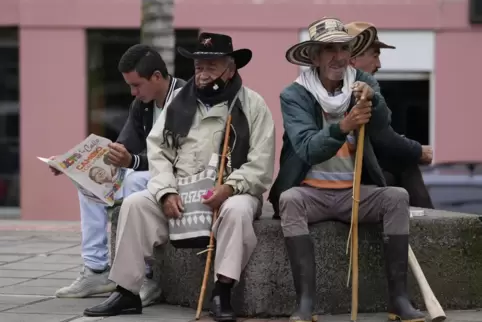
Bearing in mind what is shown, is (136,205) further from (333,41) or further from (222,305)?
(333,41)

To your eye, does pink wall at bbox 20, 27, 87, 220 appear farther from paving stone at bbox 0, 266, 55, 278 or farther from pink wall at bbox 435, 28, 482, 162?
paving stone at bbox 0, 266, 55, 278

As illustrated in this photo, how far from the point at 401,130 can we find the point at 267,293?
31.3ft

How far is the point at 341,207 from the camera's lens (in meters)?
6.20

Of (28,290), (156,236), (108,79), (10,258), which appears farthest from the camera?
(108,79)

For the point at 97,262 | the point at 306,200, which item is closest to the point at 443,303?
the point at 306,200

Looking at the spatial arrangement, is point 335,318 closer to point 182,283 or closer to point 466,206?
point 182,283

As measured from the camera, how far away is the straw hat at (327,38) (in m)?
6.16

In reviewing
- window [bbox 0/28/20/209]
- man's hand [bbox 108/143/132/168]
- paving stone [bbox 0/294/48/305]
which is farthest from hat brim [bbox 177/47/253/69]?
window [bbox 0/28/20/209]

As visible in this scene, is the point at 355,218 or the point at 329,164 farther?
the point at 329,164

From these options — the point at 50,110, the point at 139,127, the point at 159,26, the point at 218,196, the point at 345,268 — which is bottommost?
the point at 345,268

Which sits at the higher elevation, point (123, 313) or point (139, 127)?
point (139, 127)

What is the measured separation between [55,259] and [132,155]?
297cm

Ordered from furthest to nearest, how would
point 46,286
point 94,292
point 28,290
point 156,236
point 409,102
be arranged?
point 409,102, point 46,286, point 28,290, point 94,292, point 156,236

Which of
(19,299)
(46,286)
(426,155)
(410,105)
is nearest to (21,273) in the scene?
(46,286)
